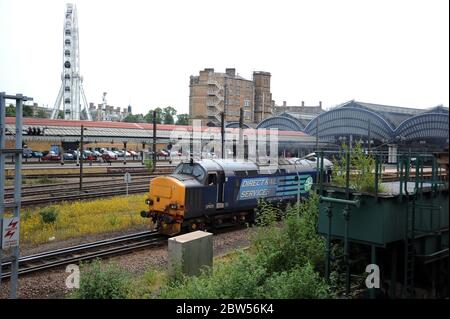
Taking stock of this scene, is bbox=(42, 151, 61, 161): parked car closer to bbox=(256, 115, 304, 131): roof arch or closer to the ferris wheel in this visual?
the ferris wheel

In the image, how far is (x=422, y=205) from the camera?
635cm

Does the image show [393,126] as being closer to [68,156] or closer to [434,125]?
[434,125]

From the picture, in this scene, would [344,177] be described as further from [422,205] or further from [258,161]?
[258,161]

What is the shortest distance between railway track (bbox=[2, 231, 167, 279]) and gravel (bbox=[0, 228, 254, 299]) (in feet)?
0.79

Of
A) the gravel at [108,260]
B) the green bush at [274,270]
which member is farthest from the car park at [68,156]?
the green bush at [274,270]

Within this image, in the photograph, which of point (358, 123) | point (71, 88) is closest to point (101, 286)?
point (358, 123)

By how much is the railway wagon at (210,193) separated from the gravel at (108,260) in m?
0.77

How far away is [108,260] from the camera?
39.7 feet

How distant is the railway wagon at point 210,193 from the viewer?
14.2 meters

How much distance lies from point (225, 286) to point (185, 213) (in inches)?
320

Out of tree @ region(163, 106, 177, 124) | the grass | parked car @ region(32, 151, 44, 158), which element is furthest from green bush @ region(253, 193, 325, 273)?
tree @ region(163, 106, 177, 124)

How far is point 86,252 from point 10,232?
18.2ft

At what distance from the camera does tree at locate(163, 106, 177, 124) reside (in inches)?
3259

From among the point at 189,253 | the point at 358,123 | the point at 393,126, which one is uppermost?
the point at 358,123
